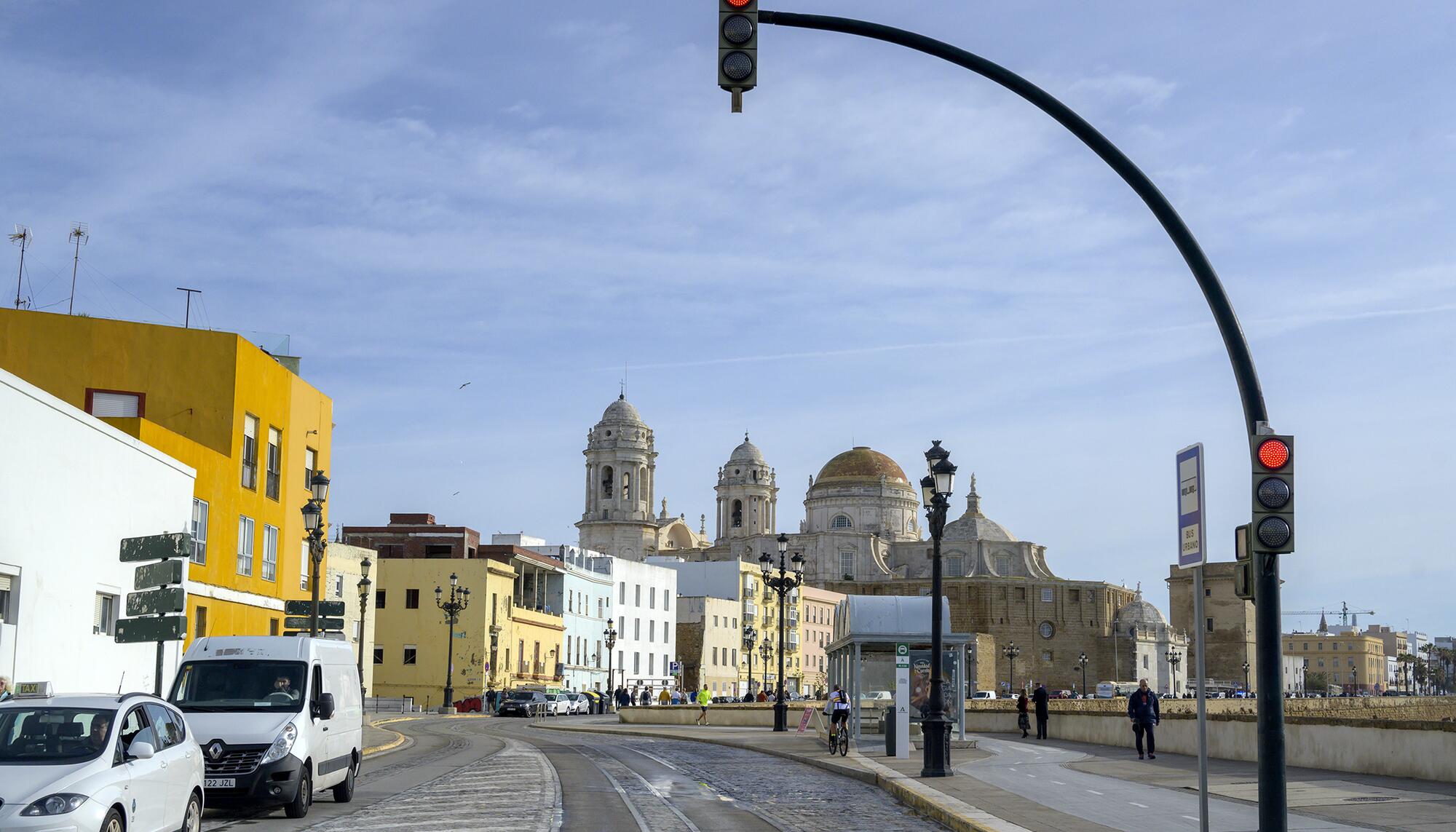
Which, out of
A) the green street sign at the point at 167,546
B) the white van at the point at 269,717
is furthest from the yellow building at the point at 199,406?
the white van at the point at 269,717

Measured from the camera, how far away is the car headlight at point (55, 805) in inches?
399

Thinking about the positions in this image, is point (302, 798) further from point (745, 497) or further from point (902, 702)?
point (745, 497)

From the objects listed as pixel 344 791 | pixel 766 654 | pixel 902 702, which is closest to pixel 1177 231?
pixel 344 791

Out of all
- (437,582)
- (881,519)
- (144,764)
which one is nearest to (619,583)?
(437,582)

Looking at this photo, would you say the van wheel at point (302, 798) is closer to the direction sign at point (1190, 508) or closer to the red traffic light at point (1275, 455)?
the direction sign at point (1190, 508)

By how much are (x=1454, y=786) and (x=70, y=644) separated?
2257 cm

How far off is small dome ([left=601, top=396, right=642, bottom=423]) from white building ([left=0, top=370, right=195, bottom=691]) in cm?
11004

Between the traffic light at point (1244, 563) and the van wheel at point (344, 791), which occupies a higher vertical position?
the traffic light at point (1244, 563)

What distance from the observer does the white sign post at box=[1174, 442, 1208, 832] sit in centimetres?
1016

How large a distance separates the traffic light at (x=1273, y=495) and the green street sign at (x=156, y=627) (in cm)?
1329

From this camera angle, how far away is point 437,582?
250 ft

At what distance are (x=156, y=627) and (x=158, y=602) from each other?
0.33 metres

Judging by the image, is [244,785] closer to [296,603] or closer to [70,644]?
[70,644]

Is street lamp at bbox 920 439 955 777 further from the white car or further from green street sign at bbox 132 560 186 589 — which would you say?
the white car
